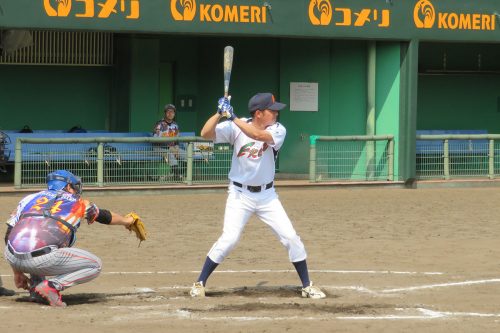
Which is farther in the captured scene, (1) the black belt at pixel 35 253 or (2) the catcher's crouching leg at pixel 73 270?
(2) the catcher's crouching leg at pixel 73 270

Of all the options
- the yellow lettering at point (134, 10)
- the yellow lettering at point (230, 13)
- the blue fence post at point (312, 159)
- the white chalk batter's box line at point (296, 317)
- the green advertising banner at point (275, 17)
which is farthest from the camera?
the blue fence post at point (312, 159)

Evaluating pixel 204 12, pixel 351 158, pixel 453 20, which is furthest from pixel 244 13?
pixel 453 20

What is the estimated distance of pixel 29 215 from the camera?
9.07 metres

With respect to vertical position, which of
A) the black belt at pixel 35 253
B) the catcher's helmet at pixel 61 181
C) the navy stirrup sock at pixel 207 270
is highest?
the catcher's helmet at pixel 61 181

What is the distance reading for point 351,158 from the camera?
20.3m

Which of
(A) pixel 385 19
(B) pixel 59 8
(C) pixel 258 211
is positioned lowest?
(C) pixel 258 211

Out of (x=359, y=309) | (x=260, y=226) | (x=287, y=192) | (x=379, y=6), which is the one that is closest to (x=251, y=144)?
(x=359, y=309)

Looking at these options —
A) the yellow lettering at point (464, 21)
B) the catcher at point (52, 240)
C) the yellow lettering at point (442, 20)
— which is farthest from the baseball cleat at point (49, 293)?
the yellow lettering at point (464, 21)

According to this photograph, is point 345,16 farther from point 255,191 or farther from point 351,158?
point 255,191

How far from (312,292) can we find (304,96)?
40.4 feet

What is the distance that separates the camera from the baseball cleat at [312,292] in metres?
9.68

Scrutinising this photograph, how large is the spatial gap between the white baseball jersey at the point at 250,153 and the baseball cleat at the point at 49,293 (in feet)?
6.04

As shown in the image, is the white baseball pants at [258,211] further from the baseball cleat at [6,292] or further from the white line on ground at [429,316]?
the baseball cleat at [6,292]

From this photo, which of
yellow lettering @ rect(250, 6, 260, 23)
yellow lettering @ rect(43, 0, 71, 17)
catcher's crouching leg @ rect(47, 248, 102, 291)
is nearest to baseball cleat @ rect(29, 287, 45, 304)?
catcher's crouching leg @ rect(47, 248, 102, 291)
